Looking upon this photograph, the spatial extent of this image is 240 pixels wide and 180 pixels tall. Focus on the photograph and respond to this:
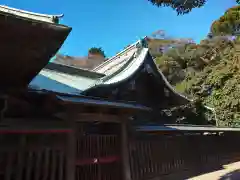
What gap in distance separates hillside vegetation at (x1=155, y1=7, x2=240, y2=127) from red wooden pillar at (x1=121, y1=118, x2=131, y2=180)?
17.3 metres

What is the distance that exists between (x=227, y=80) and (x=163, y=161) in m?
16.5

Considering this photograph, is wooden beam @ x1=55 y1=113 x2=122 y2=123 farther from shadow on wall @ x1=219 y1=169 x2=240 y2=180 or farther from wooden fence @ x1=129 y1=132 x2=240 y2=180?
shadow on wall @ x1=219 y1=169 x2=240 y2=180

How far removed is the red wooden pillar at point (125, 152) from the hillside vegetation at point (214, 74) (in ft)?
56.7

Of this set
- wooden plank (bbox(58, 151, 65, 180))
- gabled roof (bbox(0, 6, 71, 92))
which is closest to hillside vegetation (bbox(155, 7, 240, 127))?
wooden plank (bbox(58, 151, 65, 180))

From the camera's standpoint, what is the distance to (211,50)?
31.5 m

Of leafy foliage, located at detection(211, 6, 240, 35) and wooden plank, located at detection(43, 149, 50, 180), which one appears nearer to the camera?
wooden plank, located at detection(43, 149, 50, 180)

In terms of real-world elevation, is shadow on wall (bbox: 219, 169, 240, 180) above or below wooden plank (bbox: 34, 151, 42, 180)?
below

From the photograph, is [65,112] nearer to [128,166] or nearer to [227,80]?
[128,166]

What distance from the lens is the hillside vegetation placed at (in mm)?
22141

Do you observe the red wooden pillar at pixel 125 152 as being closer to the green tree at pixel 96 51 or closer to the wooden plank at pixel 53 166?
the wooden plank at pixel 53 166

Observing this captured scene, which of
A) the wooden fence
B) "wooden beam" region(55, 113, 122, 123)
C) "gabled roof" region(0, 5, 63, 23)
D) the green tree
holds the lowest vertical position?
the wooden fence

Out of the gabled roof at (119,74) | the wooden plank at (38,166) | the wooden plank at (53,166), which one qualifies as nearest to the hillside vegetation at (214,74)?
the gabled roof at (119,74)

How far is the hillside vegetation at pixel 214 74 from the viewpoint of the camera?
2214 cm

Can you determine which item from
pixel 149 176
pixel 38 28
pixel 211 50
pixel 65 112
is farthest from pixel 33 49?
pixel 211 50
